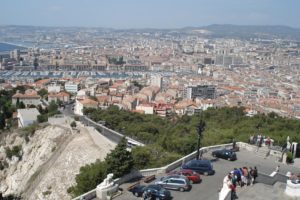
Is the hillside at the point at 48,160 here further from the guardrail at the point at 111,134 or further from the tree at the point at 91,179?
the tree at the point at 91,179

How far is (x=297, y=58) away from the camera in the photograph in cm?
19275

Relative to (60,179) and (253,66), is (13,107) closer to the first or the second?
(60,179)

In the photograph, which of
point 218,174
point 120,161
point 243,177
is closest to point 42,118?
point 120,161

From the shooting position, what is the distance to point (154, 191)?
41.2 feet

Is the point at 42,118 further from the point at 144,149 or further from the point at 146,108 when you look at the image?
the point at 144,149

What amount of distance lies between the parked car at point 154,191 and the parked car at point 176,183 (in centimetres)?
53

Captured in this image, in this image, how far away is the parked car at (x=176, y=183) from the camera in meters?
13.5

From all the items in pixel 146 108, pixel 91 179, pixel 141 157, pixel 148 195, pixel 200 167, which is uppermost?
pixel 148 195

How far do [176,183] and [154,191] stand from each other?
1.27m

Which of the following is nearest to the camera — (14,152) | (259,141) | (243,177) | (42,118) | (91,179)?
(243,177)

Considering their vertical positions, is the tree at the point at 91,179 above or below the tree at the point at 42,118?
above

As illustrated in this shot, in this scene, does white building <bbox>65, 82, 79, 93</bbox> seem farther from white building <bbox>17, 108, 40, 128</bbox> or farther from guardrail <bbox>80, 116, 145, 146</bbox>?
guardrail <bbox>80, 116, 145, 146</bbox>

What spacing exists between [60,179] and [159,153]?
797 cm

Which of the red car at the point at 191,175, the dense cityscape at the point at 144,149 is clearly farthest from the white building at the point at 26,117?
the red car at the point at 191,175
